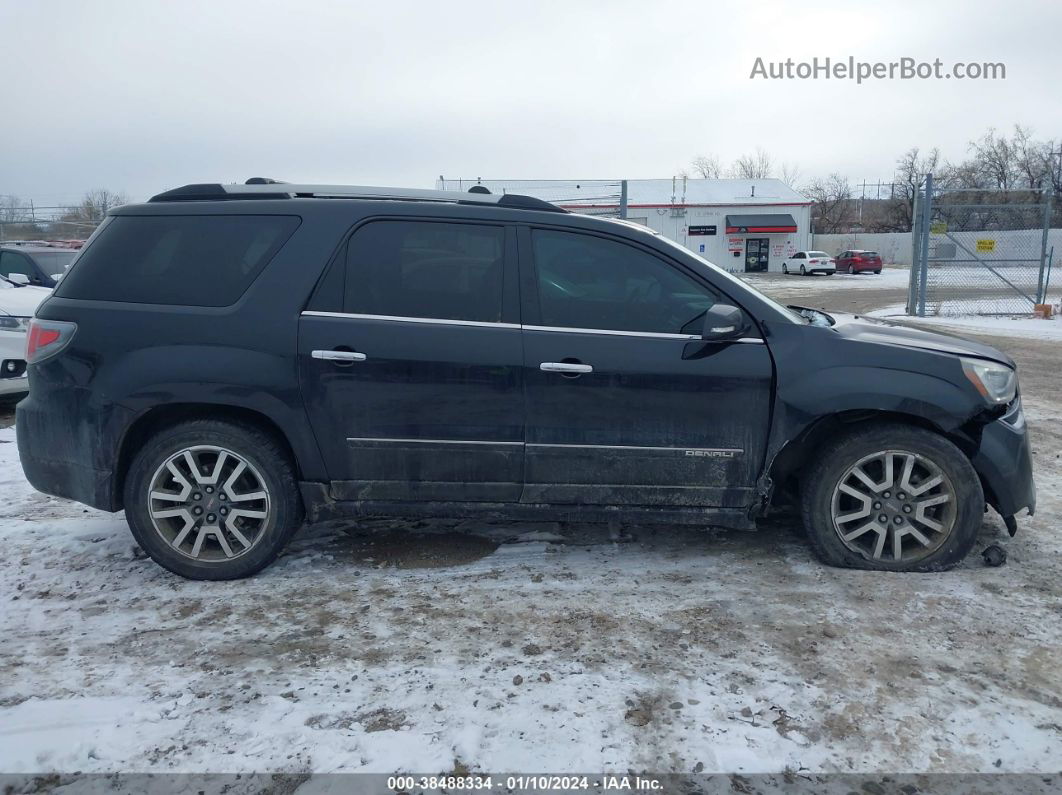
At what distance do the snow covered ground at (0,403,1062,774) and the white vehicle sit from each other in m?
43.6

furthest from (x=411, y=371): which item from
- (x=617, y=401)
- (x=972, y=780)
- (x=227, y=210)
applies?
(x=972, y=780)

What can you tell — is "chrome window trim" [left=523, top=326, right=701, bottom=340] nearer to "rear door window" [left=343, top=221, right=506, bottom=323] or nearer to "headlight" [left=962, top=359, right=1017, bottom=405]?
"rear door window" [left=343, top=221, right=506, bottom=323]

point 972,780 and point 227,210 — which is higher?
point 227,210

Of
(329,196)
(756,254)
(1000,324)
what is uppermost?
(329,196)

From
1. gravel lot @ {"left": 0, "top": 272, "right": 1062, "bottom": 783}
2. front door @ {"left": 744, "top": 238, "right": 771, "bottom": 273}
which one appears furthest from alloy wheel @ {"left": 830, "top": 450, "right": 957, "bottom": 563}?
front door @ {"left": 744, "top": 238, "right": 771, "bottom": 273}

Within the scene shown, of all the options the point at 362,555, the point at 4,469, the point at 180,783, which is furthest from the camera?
the point at 4,469

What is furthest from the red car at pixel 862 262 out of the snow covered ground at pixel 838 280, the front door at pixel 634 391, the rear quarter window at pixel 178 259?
the rear quarter window at pixel 178 259

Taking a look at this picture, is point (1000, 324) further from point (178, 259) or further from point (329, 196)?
point (178, 259)

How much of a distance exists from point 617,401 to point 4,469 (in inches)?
192

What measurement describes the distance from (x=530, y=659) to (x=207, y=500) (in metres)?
1.83

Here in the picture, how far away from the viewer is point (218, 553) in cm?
409

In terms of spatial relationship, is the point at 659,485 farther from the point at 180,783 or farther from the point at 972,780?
the point at 180,783

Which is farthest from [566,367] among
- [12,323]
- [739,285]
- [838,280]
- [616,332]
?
[838,280]

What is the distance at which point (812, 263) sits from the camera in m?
45.8
